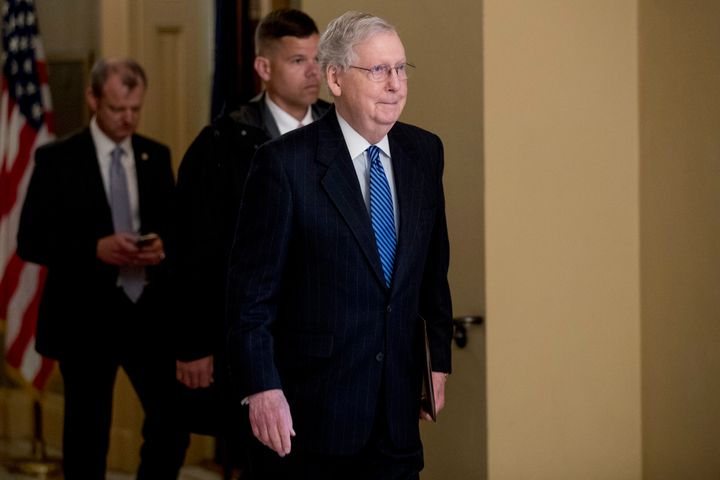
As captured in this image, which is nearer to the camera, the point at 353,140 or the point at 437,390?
the point at 353,140

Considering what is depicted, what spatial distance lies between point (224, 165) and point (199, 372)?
2.17ft

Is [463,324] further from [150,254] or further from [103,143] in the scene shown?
[103,143]

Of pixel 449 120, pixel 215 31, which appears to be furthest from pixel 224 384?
pixel 215 31

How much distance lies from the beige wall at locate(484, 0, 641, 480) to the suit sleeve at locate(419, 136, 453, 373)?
2.65 feet

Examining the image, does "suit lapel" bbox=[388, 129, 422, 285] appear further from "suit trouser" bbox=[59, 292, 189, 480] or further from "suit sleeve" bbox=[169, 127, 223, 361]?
"suit trouser" bbox=[59, 292, 189, 480]

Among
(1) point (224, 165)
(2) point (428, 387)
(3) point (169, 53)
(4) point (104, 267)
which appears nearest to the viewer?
(2) point (428, 387)

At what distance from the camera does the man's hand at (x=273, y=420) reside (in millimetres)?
2746

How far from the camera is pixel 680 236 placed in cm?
397

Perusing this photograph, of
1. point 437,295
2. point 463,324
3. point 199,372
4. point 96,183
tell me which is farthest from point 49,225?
point 437,295

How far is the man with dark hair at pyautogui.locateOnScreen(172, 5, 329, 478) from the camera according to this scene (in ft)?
12.6

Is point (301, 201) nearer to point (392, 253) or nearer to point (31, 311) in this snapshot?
point (392, 253)

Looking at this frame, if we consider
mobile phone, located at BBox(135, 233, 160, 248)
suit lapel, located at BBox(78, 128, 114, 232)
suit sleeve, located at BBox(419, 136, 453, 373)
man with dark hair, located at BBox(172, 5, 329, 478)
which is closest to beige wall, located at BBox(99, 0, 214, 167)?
suit lapel, located at BBox(78, 128, 114, 232)

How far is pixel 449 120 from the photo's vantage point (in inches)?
157

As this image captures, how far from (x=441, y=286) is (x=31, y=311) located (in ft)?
11.8
